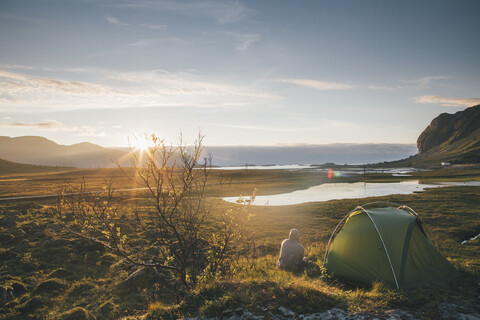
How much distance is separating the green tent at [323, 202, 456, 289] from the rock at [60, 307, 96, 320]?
10.2 m

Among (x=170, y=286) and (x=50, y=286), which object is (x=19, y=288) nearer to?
(x=50, y=286)

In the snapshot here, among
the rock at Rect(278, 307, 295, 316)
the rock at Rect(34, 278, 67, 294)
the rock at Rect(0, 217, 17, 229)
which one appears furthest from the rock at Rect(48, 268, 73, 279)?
the rock at Rect(278, 307, 295, 316)

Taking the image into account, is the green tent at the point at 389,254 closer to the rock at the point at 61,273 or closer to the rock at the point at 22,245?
the rock at the point at 61,273

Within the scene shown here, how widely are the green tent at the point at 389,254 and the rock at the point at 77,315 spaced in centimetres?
1019

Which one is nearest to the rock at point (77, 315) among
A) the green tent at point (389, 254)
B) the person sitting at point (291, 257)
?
the person sitting at point (291, 257)

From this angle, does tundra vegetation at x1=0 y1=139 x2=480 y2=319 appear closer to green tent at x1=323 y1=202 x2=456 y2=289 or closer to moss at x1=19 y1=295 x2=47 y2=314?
moss at x1=19 y1=295 x2=47 y2=314

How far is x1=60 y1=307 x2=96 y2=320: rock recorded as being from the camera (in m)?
9.84

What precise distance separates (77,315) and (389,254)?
12613 millimetres

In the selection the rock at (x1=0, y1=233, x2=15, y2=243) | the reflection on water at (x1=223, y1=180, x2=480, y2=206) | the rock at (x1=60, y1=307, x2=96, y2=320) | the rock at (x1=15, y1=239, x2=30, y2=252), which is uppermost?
the rock at (x1=0, y1=233, x2=15, y2=243)

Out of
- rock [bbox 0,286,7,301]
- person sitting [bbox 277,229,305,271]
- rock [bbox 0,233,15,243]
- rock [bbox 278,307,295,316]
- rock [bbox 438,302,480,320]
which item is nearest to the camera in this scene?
rock [bbox 278,307,295,316]

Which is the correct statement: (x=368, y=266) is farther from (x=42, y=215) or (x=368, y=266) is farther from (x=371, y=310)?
(x=42, y=215)

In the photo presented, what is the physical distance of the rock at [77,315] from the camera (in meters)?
9.84

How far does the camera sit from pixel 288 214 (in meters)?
30.4

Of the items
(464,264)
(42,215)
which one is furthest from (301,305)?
(42,215)
